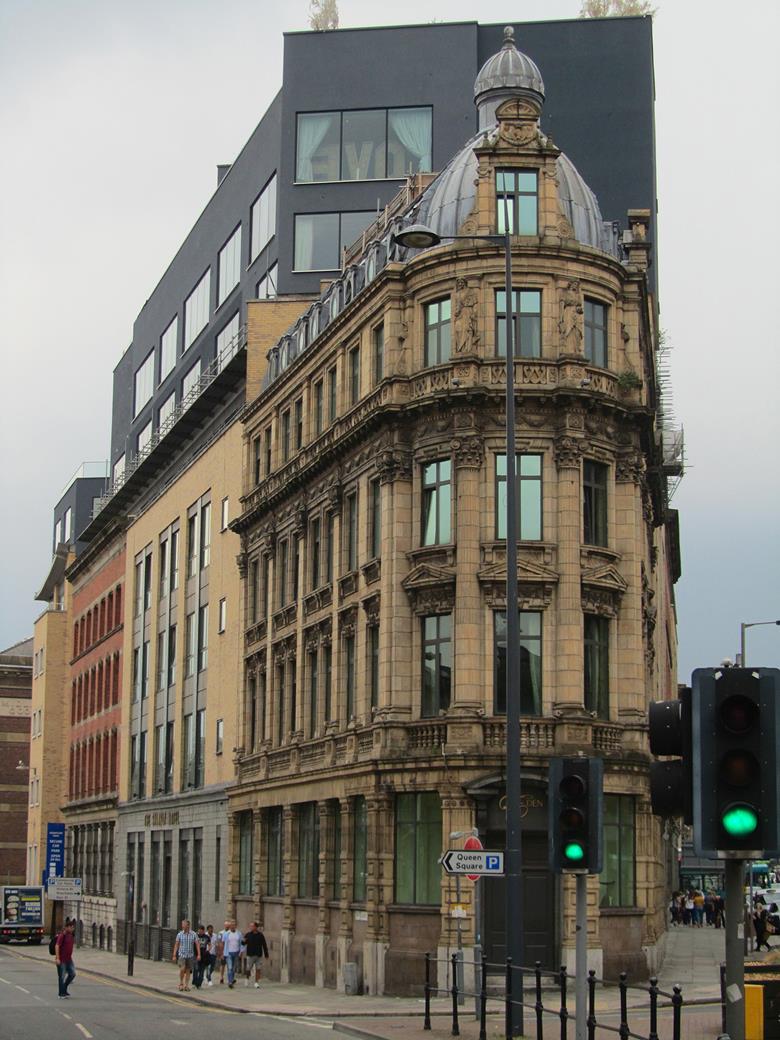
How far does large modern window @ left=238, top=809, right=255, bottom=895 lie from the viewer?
176 feet

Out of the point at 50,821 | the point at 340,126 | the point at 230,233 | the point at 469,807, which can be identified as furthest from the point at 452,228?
the point at 50,821

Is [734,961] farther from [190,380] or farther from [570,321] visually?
[190,380]

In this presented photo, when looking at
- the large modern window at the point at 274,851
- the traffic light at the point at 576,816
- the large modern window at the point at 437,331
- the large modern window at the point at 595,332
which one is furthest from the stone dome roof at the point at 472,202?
the traffic light at the point at 576,816

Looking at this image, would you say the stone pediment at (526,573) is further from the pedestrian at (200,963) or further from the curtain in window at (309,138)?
the curtain in window at (309,138)

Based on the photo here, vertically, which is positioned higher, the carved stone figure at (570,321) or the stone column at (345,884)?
the carved stone figure at (570,321)

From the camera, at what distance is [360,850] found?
139ft

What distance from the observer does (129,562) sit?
78.9 m

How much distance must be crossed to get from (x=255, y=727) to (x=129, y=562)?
26.7 m

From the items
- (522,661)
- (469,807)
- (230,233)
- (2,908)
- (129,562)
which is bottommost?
(2,908)

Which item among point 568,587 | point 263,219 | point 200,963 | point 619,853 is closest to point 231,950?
point 200,963

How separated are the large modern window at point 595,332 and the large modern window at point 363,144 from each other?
2418 centimetres

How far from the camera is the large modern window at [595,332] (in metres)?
40.8

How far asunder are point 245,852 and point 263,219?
89.1ft

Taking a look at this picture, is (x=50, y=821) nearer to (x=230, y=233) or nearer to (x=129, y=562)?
(x=129, y=562)
